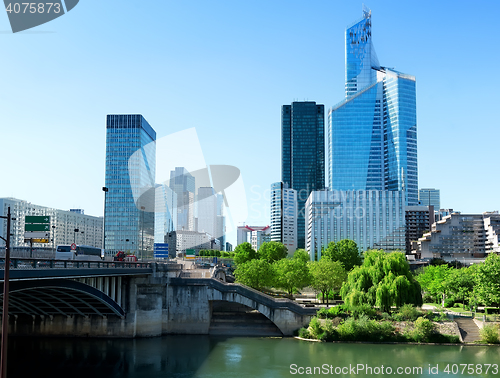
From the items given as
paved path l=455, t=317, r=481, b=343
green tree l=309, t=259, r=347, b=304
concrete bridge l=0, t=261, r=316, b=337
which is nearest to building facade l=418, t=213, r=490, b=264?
green tree l=309, t=259, r=347, b=304

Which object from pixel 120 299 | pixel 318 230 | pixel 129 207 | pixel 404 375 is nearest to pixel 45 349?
pixel 120 299

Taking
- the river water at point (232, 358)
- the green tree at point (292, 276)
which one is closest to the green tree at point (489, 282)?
the river water at point (232, 358)

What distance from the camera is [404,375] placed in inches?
1793

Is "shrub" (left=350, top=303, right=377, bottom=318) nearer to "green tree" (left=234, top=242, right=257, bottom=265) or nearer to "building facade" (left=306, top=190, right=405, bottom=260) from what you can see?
"green tree" (left=234, top=242, right=257, bottom=265)

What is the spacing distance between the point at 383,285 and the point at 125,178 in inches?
5112

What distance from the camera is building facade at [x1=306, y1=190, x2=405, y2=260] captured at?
17912cm

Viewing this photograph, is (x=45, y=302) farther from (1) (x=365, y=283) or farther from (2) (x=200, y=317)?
(1) (x=365, y=283)

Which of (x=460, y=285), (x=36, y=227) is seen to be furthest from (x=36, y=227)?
(x=460, y=285)

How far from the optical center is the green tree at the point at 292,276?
82.3 metres

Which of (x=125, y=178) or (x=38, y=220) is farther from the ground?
(x=125, y=178)

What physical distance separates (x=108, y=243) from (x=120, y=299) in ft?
413

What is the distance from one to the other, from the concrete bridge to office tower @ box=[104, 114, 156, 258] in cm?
10722

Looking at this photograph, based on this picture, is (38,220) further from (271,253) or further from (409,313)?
(271,253)

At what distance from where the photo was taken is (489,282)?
A: 209 ft
